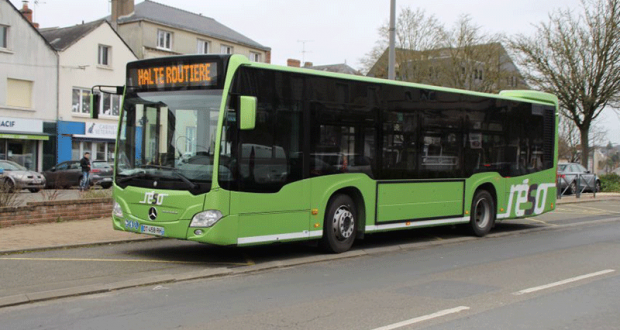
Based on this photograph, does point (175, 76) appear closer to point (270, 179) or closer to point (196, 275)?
point (270, 179)

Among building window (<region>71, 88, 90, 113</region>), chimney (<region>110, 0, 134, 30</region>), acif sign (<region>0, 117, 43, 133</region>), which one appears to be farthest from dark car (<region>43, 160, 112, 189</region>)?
chimney (<region>110, 0, 134, 30</region>)

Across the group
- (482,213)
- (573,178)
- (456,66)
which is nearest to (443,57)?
(456,66)

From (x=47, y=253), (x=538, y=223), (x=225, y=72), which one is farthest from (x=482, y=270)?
(x=538, y=223)

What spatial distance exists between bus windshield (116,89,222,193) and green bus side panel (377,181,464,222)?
356cm

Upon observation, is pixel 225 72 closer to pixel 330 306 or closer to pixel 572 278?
pixel 330 306

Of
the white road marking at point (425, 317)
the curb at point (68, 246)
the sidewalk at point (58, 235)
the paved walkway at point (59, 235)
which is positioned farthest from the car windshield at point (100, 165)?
the white road marking at point (425, 317)

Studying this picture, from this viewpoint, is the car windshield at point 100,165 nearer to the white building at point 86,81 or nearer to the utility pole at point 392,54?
the white building at point 86,81

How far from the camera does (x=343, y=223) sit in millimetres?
10633

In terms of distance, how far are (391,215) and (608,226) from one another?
8.08 meters

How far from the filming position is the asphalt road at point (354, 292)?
20.3 ft

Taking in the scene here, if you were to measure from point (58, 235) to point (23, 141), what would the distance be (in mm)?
25294

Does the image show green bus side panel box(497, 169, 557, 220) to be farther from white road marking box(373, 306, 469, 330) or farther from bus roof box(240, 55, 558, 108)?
white road marking box(373, 306, 469, 330)

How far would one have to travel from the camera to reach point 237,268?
29.8 ft

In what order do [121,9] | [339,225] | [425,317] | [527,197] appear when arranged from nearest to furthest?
[425,317] → [339,225] → [527,197] → [121,9]
